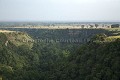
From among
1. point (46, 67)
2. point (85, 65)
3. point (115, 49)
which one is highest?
point (115, 49)

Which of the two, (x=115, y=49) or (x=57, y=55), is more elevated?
(x=115, y=49)

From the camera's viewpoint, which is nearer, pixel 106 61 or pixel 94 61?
pixel 106 61

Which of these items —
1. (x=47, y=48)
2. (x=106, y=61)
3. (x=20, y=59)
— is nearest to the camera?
(x=106, y=61)

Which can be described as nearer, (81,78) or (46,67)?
(81,78)

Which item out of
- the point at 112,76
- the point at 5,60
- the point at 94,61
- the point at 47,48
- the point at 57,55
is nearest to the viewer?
the point at 112,76

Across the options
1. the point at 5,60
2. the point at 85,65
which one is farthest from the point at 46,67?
the point at 85,65

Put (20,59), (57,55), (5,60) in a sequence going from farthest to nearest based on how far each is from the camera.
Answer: (57,55)
(20,59)
(5,60)

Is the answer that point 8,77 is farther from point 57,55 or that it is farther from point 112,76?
point 57,55

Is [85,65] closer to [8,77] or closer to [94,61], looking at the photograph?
[94,61]

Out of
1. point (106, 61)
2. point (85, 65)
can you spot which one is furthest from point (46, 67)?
point (106, 61)
